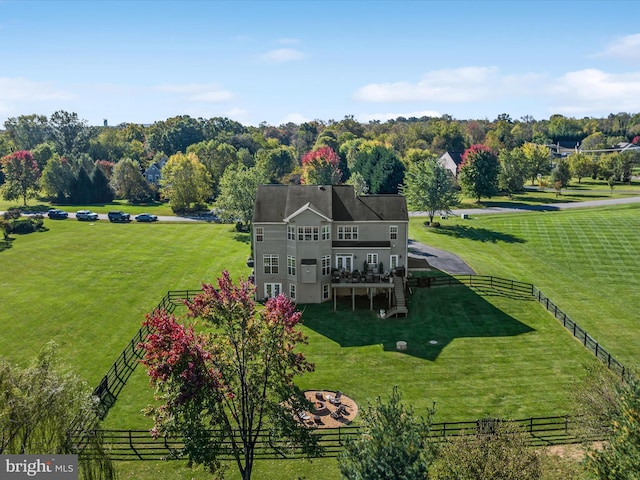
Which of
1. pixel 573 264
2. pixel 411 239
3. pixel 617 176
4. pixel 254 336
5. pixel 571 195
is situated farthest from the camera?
pixel 617 176

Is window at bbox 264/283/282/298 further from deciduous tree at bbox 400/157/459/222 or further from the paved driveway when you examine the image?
deciduous tree at bbox 400/157/459/222

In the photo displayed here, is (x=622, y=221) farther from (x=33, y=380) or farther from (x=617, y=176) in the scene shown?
Answer: (x=33, y=380)

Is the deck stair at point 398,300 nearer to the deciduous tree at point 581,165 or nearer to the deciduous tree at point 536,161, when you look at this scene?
the deciduous tree at point 536,161

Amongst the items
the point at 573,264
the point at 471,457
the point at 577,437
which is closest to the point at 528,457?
the point at 471,457

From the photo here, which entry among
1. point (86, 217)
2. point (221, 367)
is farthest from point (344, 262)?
point (86, 217)

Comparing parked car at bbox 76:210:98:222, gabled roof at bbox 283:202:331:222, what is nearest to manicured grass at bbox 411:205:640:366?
gabled roof at bbox 283:202:331:222

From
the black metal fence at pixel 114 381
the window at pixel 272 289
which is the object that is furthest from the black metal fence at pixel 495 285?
the black metal fence at pixel 114 381
